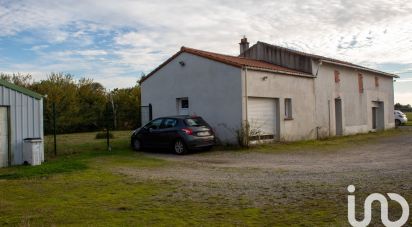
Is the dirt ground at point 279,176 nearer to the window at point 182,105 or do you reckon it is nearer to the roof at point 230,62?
the roof at point 230,62

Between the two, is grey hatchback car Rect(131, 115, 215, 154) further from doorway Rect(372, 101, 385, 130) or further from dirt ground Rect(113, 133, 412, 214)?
doorway Rect(372, 101, 385, 130)

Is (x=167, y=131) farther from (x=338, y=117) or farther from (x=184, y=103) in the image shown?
(x=338, y=117)

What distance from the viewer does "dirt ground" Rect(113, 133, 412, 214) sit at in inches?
295

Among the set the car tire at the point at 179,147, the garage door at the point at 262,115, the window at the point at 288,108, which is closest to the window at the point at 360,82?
the window at the point at 288,108

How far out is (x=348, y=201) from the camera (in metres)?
6.67

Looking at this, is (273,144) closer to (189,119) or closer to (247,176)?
(189,119)

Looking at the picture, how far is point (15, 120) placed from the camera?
13125mm

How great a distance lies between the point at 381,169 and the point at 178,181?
5.21 metres

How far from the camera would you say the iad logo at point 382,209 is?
17.5 feet

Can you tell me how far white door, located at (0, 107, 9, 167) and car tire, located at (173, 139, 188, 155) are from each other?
5948mm

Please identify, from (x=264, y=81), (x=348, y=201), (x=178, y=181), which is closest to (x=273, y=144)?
(x=264, y=81)

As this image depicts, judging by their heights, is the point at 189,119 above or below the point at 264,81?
below

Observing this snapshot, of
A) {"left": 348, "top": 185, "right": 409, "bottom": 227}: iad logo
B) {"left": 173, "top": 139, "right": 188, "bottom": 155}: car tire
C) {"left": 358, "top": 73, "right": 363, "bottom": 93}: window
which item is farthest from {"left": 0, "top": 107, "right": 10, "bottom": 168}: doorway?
{"left": 358, "top": 73, "right": 363, "bottom": 93}: window

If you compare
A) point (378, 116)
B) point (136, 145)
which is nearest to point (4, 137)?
point (136, 145)
